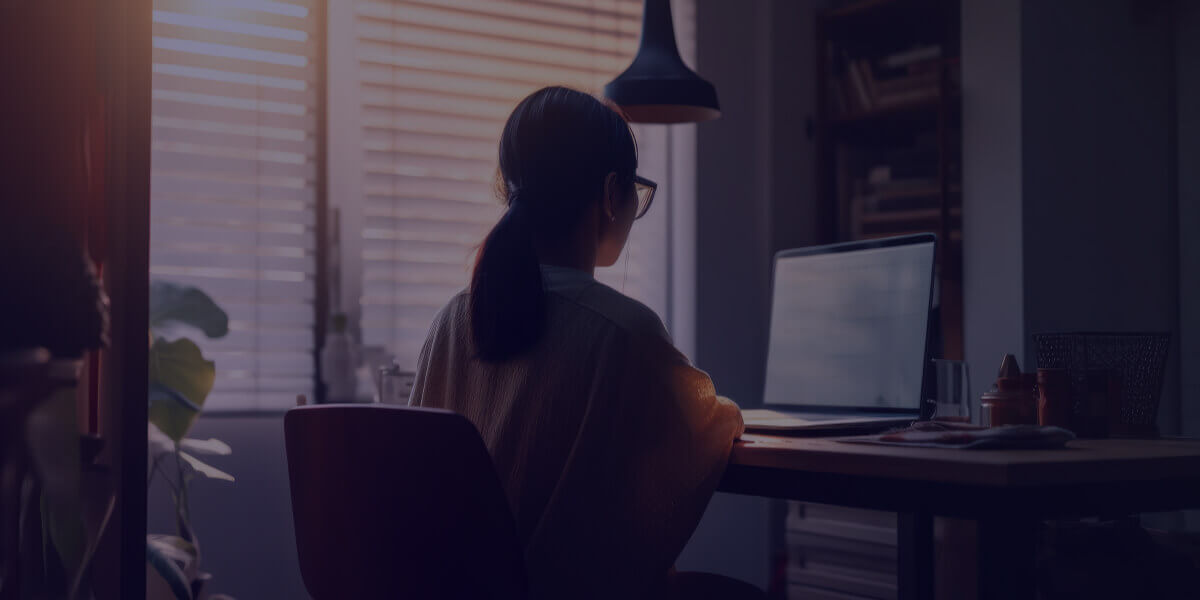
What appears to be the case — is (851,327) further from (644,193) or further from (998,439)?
(998,439)

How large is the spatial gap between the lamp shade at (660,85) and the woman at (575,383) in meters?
0.79

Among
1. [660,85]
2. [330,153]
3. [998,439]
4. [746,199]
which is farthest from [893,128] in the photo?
[998,439]

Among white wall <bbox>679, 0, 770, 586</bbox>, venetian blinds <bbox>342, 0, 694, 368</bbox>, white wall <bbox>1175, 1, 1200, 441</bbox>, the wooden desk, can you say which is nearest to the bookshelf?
white wall <bbox>679, 0, 770, 586</bbox>

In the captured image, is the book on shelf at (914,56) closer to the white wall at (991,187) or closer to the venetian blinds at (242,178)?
the white wall at (991,187)

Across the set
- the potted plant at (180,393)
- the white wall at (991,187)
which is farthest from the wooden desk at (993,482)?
the white wall at (991,187)

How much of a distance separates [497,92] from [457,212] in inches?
15.3

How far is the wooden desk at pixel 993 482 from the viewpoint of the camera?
3.89 feet

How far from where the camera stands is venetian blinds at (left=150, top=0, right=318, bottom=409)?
2812mm

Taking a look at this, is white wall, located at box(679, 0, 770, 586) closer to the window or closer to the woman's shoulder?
the window

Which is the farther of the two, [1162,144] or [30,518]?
[1162,144]

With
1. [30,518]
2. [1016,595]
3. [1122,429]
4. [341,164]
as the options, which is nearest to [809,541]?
[1122,429]

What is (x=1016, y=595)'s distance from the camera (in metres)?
1.18

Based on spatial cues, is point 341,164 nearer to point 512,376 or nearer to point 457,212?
point 457,212

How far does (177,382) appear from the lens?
247cm
